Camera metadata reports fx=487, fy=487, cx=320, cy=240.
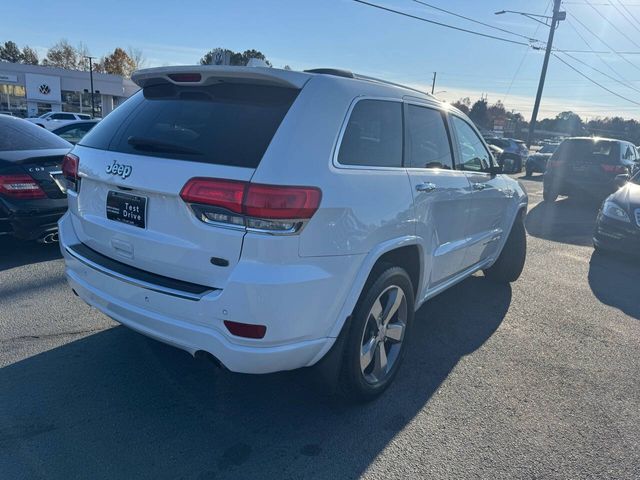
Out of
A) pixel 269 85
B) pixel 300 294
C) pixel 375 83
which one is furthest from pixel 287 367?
pixel 375 83

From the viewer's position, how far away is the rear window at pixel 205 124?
238cm

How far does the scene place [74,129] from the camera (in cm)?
1191

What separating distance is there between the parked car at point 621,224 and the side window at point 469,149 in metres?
3.49

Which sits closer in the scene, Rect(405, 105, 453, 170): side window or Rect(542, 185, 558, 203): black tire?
Rect(405, 105, 453, 170): side window

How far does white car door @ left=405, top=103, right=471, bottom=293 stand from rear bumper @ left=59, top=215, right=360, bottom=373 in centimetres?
101

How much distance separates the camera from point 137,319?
2.59 metres

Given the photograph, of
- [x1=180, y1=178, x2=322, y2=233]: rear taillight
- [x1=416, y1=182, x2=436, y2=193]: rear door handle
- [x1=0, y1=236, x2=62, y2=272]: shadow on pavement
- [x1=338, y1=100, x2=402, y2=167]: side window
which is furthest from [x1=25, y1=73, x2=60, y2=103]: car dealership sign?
[x1=180, y1=178, x2=322, y2=233]: rear taillight

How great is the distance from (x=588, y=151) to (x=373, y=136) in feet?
38.4

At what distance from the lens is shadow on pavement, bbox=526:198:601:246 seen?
8.80 m

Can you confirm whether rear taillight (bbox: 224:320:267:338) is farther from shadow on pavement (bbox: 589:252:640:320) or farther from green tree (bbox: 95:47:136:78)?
green tree (bbox: 95:47:136:78)

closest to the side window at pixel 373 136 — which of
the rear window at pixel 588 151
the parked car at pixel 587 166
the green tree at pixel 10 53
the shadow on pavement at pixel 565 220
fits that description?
the shadow on pavement at pixel 565 220

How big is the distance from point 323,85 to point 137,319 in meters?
1.59

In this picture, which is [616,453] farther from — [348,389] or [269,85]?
[269,85]

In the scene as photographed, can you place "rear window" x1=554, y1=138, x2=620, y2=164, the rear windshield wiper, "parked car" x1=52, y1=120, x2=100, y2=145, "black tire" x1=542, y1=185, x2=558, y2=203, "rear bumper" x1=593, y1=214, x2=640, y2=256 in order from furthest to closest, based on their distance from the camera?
"black tire" x1=542, y1=185, x2=558, y2=203 < "rear window" x1=554, y1=138, x2=620, y2=164 < "parked car" x1=52, y1=120, x2=100, y2=145 < "rear bumper" x1=593, y1=214, x2=640, y2=256 < the rear windshield wiper
